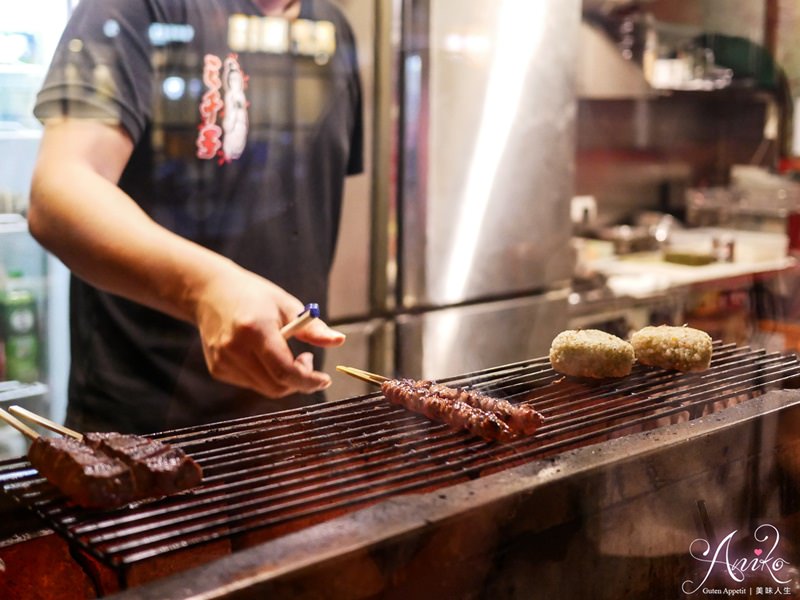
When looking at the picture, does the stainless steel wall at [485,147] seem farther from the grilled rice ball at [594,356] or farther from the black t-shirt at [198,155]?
the grilled rice ball at [594,356]

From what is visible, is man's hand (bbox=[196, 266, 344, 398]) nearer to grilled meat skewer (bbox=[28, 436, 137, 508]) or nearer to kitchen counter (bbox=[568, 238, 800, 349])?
grilled meat skewer (bbox=[28, 436, 137, 508])

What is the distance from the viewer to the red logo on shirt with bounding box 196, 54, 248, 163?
2.92 metres

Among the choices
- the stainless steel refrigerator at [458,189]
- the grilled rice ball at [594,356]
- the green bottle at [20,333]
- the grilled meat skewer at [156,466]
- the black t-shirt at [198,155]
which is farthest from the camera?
the stainless steel refrigerator at [458,189]

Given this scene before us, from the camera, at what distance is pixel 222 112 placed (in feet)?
9.79

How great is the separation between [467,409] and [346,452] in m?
0.26

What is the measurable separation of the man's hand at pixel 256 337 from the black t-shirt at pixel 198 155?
86 centimetres

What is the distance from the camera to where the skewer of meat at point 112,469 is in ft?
4.32

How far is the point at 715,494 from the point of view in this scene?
179 cm

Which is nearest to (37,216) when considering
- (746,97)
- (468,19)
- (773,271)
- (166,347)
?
(166,347)

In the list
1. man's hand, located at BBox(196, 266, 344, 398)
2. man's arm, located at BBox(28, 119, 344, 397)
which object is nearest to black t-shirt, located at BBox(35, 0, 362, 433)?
man's arm, located at BBox(28, 119, 344, 397)

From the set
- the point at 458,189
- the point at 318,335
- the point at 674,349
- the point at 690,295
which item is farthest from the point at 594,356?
the point at 690,295

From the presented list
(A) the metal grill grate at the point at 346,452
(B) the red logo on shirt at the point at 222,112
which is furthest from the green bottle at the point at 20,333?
(A) the metal grill grate at the point at 346,452

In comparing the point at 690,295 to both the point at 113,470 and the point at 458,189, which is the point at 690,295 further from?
the point at 113,470

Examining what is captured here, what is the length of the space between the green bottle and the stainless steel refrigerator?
3.59 feet
